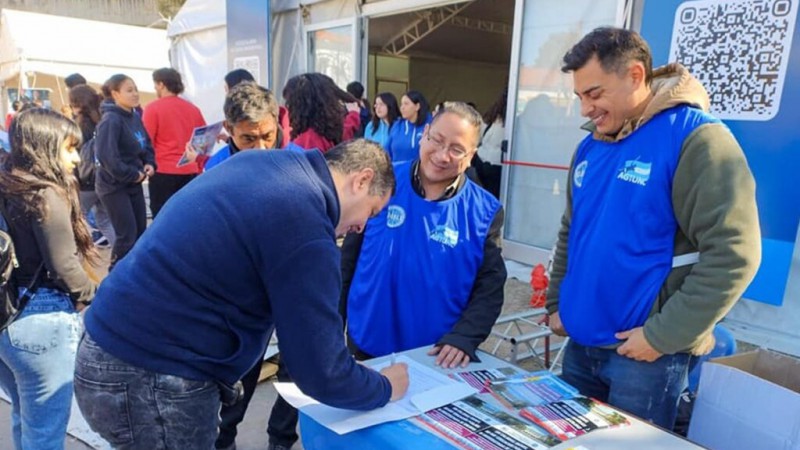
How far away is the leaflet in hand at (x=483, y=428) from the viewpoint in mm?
1022

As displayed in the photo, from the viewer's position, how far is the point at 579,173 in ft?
5.24

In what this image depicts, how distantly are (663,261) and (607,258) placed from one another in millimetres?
131

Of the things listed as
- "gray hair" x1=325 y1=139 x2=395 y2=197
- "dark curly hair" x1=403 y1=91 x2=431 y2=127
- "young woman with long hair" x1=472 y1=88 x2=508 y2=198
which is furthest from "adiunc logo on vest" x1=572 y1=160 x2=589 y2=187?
"dark curly hair" x1=403 y1=91 x2=431 y2=127

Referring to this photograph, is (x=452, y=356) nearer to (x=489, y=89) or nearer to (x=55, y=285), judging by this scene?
(x=55, y=285)

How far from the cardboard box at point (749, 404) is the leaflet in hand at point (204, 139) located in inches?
112

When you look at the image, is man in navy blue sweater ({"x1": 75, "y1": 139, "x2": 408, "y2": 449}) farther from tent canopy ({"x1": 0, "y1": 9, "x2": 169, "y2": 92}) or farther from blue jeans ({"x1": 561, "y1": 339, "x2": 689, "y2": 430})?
tent canopy ({"x1": 0, "y1": 9, "x2": 169, "y2": 92})

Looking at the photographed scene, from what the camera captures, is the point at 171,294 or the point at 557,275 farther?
the point at 557,275

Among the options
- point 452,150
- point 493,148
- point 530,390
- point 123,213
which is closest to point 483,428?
point 530,390

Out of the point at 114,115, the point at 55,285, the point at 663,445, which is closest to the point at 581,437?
the point at 663,445

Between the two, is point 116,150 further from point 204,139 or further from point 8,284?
point 8,284

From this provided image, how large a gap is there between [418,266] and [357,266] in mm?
229

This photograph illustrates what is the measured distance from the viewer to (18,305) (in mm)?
1661

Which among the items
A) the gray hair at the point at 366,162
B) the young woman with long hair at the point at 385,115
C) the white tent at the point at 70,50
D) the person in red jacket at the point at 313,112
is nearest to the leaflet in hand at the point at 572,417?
the gray hair at the point at 366,162

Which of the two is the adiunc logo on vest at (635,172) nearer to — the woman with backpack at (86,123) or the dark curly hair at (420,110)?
the dark curly hair at (420,110)
